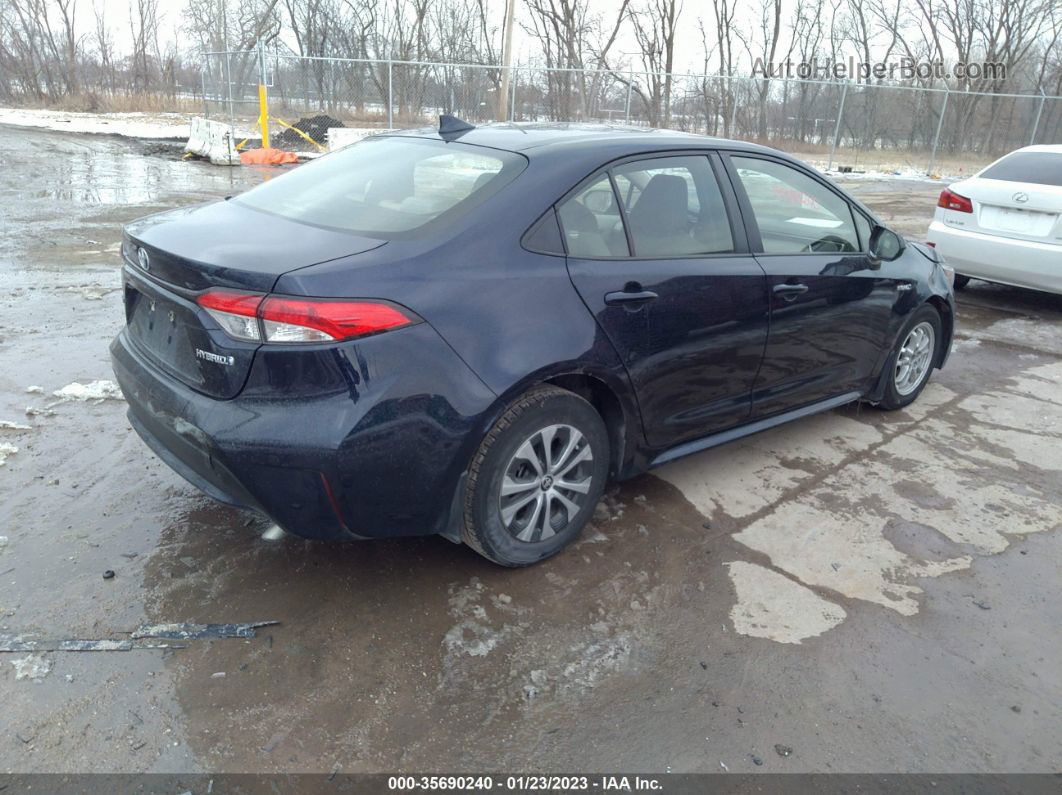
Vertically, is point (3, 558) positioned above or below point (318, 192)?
below

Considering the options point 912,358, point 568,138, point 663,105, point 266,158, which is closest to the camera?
point 568,138

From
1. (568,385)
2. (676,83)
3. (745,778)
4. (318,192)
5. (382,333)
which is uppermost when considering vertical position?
(676,83)

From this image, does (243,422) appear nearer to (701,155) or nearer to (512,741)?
Answer: (512,741)

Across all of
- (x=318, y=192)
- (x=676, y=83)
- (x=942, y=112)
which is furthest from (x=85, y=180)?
(x=942, y=112)

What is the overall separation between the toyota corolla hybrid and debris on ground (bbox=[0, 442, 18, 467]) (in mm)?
7663

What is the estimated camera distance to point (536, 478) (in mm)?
3057

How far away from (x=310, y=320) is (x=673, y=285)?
154 cm

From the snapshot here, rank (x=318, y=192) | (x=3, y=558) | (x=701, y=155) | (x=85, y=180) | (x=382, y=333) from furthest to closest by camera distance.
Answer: (x=85, y=180)
(x=701, y=155)
(x=318, y=192)
(x=3, y=558)
(x=382, y=333)

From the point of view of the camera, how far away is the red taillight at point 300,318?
97.5 inches

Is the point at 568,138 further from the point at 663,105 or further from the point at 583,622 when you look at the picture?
the point at 663,105

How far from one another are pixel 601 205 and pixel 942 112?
2364 cm

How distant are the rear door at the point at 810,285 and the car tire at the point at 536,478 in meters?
1.11

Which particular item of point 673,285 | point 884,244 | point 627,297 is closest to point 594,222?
point 627,297

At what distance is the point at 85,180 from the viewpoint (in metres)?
13.4
